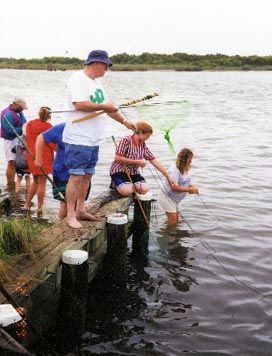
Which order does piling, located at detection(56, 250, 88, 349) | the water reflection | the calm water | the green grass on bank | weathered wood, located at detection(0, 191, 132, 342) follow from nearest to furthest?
weathered wood, located at detection(0, 191, 132, 342) → piling, located at detection(56, 250, 88, 349) → the green grass on bank → the calm water → the water reflection

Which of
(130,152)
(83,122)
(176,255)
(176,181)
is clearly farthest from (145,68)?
(83,122)

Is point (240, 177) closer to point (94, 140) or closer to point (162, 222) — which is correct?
point (162, 222)

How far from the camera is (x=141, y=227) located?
27.1 feet

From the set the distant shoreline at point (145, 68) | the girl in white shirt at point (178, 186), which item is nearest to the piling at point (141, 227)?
A: the girl in white shirt at point (178, 186)

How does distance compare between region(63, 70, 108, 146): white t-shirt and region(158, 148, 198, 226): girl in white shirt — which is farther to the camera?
region(158, 148, 198, 226): girl in white shirt

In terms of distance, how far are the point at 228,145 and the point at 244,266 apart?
38.7 feet

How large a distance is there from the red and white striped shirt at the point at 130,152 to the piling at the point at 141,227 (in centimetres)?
57

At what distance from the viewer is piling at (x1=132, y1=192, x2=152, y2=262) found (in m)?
8.12

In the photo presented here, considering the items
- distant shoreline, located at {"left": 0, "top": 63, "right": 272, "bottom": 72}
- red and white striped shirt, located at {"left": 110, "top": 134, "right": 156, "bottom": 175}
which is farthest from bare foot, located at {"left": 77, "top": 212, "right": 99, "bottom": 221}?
distant shoreline, located at {"left": 0, "top": 63, "right": 272, "bottom": 72}

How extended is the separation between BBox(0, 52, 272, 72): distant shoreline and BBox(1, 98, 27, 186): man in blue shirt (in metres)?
91.2

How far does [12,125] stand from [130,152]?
11.1ft

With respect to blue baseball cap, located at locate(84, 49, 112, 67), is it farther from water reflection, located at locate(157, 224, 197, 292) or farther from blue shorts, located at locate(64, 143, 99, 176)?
water reflection, located at locate(157, 224, 197, 292)

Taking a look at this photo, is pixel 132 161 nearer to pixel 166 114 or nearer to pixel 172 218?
pixel 166 114

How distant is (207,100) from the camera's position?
38.1 m
